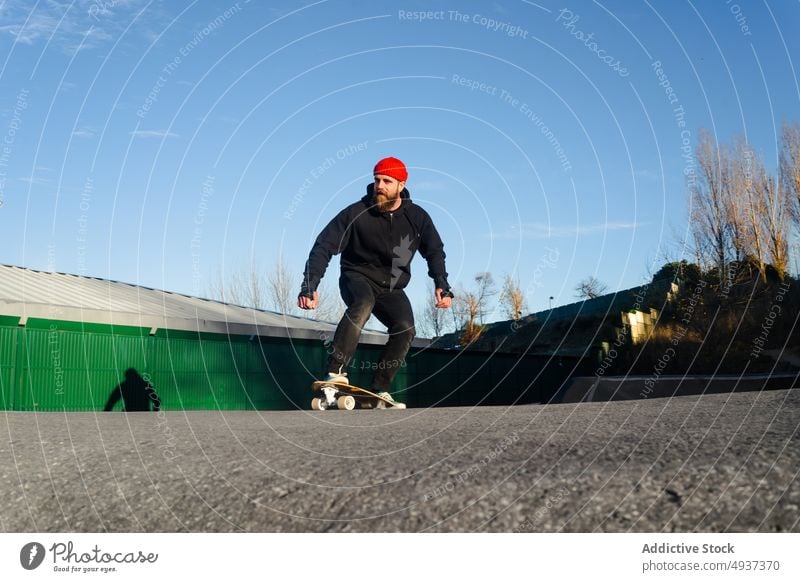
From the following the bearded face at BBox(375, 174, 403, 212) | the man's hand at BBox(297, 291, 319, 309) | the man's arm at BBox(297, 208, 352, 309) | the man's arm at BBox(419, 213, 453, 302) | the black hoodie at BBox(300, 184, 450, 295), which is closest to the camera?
the man's hand at BBox(297, 291, 319, 309)

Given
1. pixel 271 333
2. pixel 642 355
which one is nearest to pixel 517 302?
pixel 642 355

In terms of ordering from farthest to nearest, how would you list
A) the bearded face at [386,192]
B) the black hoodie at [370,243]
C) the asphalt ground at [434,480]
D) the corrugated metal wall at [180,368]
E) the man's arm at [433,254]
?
the corrugated metal wall at [180,368]
the man's arm at [433,254]
the black hoodie at [370,243]
the bearded face at [386,192]
the asphalt ground at [434,480]

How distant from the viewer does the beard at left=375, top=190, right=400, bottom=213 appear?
7938mm

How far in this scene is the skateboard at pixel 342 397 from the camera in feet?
25.7

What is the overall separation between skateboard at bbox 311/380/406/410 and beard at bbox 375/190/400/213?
203cm

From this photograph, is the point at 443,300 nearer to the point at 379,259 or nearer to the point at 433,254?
the point at 433,254

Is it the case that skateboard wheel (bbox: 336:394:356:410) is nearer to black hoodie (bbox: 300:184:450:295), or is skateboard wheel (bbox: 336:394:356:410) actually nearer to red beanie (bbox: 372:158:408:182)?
black hoodie (bbox: 300:184:450:295)

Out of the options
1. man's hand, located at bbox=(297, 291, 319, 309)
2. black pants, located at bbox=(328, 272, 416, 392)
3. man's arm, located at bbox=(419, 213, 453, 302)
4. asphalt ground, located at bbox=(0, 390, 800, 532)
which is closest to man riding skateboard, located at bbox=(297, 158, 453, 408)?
black pants, located at bbox=(328, 272, 416, 392)

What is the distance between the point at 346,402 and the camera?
25.9 feet

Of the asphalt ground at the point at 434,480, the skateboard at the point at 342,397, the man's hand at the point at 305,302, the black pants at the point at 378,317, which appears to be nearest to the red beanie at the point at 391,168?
the black pants at the point at 378,317

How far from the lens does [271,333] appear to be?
18844 mm

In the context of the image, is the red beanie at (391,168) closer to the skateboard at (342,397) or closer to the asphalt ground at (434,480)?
the skateboard at (342,397)

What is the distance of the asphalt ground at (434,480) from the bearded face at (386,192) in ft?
14.2

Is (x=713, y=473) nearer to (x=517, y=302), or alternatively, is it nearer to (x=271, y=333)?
(x=271, y=333)
